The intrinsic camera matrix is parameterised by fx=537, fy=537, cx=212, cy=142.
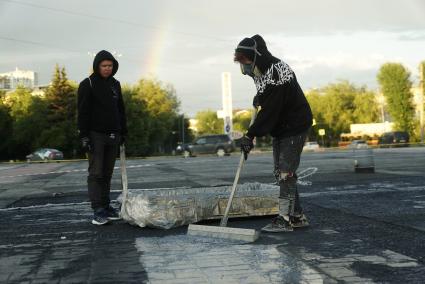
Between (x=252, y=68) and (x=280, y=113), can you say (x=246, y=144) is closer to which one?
(x=280, y=113)

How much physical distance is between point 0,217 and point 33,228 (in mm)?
1414

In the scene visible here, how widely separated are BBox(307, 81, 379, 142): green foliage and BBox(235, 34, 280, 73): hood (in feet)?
304

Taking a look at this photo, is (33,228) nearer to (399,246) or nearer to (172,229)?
(172,229)

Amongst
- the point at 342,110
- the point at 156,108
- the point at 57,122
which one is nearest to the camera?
the point at 57,122

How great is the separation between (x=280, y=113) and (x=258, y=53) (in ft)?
2.14

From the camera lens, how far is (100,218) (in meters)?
6.31

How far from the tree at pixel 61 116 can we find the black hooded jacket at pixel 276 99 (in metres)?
62.7

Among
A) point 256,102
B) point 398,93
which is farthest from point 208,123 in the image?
point 256,102

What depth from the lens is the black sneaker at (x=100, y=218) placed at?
628cm

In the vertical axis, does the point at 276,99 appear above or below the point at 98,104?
below

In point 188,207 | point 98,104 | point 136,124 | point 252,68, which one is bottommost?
point 188,207

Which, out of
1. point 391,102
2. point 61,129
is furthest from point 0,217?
point 391,102

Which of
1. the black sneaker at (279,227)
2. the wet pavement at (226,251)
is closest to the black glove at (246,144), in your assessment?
the black sneaker at (279,227)

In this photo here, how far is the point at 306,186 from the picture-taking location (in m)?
10.4
